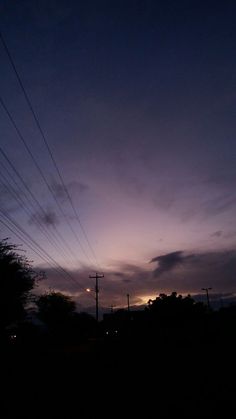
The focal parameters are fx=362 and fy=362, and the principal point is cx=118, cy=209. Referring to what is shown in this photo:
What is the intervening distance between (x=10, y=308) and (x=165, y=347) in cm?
1400

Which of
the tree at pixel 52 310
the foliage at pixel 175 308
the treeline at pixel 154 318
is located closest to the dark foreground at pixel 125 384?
the treeline at pixel 154 318

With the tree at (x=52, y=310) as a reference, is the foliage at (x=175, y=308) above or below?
below

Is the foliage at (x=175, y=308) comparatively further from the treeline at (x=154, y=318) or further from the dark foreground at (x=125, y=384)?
the dark foreground at (x=125, y=384)

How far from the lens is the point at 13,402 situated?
11.7m

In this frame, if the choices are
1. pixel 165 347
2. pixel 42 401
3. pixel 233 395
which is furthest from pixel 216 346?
pixel 42 401

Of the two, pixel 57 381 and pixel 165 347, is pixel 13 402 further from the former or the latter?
pixel 165 347

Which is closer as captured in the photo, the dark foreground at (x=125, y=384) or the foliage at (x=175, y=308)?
the dark foreground at (x=125, y=384)

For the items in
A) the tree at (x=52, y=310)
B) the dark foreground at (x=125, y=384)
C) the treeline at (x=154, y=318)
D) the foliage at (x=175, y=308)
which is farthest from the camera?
the tree at (x=52, y=310)

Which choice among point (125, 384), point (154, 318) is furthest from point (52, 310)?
point (125, 384)

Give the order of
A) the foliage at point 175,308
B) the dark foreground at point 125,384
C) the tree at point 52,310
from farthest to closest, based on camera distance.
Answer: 1. the tree at point 52,310
2. the foliage at point 175,308
3. the dark foreground at point 125,384

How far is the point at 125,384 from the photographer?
14281mm

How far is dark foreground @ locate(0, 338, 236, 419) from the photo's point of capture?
9.98 meters

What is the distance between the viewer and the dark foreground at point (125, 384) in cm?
998

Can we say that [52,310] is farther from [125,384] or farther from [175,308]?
[125,384]
